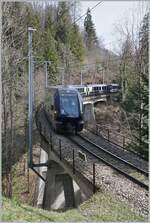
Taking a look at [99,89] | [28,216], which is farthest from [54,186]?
[99,89]

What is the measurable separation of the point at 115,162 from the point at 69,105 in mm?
6066

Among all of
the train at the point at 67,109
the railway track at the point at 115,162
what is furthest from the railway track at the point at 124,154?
the train at the point at 67,109

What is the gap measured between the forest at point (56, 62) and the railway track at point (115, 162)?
2.08 m

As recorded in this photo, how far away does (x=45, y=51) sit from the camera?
32469mm

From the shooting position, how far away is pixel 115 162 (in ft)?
40.1

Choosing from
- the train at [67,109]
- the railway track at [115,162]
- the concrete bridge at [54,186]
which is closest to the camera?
the railway track at [115,162]

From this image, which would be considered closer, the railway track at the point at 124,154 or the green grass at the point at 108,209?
the green grass at the point at 108,209

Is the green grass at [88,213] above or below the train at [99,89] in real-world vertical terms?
below

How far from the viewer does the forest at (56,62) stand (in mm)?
16516

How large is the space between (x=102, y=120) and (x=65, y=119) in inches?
577

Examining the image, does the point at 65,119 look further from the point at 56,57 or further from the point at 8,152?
the point at 56,57

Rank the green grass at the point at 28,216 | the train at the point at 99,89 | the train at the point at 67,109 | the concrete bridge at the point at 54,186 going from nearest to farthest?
the green grass at the point at 28,216, the concrete bridge at the point at 54,186, the train at the point at 67,109, the train at the point at 99,89

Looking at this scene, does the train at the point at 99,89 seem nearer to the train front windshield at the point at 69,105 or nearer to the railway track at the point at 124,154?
the train front windshield at the point at 69,105

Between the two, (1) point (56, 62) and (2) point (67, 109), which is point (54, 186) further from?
(1) point (56, 62)
